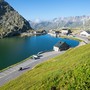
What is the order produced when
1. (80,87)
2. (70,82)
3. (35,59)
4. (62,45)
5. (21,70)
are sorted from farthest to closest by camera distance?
1. (62,45)
2. (35,59)
3. (21,70)
4. (70,82)
5. (80,87)

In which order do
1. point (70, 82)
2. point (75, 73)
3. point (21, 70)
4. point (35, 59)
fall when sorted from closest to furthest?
point (70, 82) < point (75, 73) < point (21, 70) < point (35, 59)

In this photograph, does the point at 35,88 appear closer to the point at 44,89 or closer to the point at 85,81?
the point at 44,89

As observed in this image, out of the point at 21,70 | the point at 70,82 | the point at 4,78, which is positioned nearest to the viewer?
the point at 70,82

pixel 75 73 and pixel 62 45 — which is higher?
pixel 75 73

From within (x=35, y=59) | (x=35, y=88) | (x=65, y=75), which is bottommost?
(x=35, y=59)

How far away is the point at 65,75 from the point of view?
3381cm

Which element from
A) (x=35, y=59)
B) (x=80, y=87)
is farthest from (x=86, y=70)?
(x=35, y=59)

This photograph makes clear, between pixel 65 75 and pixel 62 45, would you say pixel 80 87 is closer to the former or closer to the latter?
pixel 65 75

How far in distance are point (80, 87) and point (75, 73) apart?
4.56m

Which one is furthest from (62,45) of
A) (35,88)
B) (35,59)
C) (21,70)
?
(35,88)

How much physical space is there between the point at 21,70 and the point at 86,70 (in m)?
58.1

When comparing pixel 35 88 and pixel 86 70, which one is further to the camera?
pixel 35 88

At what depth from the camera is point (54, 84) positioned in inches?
1273

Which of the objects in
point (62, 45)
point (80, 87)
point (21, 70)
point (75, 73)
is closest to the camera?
point (80, 87)
